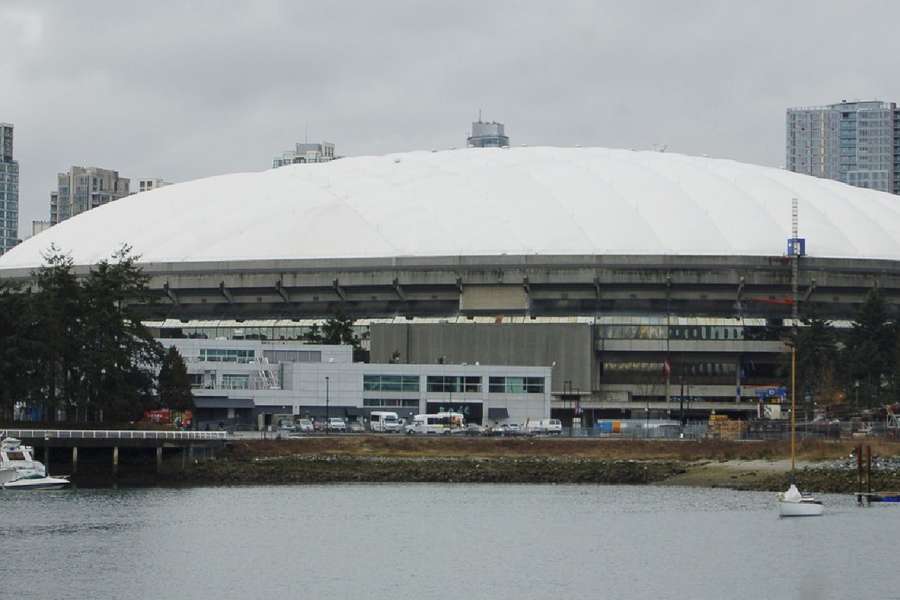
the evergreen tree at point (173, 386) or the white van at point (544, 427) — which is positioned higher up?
the evergreen tree at point (173, 386)

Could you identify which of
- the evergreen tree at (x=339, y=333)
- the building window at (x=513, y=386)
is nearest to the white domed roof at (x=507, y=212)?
the evergreen tree at (x=339, y=333)

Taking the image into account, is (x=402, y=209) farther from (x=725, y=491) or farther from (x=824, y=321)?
(x=725, y=491)

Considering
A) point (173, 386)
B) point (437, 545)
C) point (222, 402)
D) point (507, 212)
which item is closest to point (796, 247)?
point (507, 212)

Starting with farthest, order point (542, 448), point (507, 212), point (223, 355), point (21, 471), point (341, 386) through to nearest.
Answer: point (507, 212) < point (223, 355) < point (341, 386) < point (542, 448) < point (21, 471)

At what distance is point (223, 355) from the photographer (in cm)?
12625

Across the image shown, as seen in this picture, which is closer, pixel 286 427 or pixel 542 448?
pixel 542 448

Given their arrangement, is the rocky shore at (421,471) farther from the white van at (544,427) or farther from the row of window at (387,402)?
the row of window at (387,402)

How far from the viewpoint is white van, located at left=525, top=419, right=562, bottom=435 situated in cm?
11744

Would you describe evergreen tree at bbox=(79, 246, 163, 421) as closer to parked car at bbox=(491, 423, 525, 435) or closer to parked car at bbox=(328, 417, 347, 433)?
parked car at bbox=(328, 417, 347, 433)

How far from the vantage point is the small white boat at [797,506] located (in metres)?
81.1

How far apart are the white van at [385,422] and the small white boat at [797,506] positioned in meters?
37.5

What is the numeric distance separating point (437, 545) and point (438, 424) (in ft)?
150

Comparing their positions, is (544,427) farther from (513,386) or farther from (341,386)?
(341,386)

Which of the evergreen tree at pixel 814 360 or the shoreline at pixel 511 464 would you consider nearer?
the shoreline at pixel 511 464
